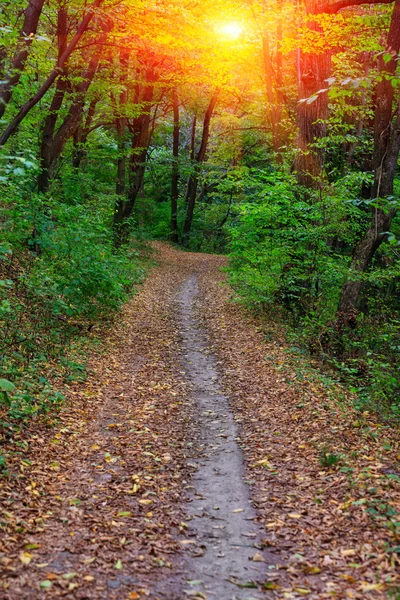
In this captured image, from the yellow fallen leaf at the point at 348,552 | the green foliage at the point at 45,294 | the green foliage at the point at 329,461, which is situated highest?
the green foliage at the point at 45,294

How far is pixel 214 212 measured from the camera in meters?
31.9

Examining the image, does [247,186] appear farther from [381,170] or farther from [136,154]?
[136,154]

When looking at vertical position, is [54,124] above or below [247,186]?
above

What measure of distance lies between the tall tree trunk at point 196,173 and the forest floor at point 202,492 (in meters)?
21.7

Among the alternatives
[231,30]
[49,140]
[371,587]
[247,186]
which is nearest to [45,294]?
[49,140]

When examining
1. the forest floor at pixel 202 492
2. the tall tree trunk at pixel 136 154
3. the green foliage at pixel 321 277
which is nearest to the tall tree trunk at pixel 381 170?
the green foliage at pixel 321 277

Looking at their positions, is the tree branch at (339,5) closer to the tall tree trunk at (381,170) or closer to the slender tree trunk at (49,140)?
the tall tree trunk at (381,170)

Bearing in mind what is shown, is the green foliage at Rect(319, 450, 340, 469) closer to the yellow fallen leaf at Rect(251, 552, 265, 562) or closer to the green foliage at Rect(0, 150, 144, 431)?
the yellow fallen leaf at Rect(251, 552, 265, 562)

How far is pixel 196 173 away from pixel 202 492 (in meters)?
24.3

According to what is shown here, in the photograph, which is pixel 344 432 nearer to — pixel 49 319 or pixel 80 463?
pixel 80 463

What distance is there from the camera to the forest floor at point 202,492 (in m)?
3.74

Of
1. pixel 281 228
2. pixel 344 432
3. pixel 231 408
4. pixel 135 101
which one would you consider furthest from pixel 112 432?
pixel 135 101

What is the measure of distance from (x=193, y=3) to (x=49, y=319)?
11361 mm

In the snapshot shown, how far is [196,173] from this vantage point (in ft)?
90.8
